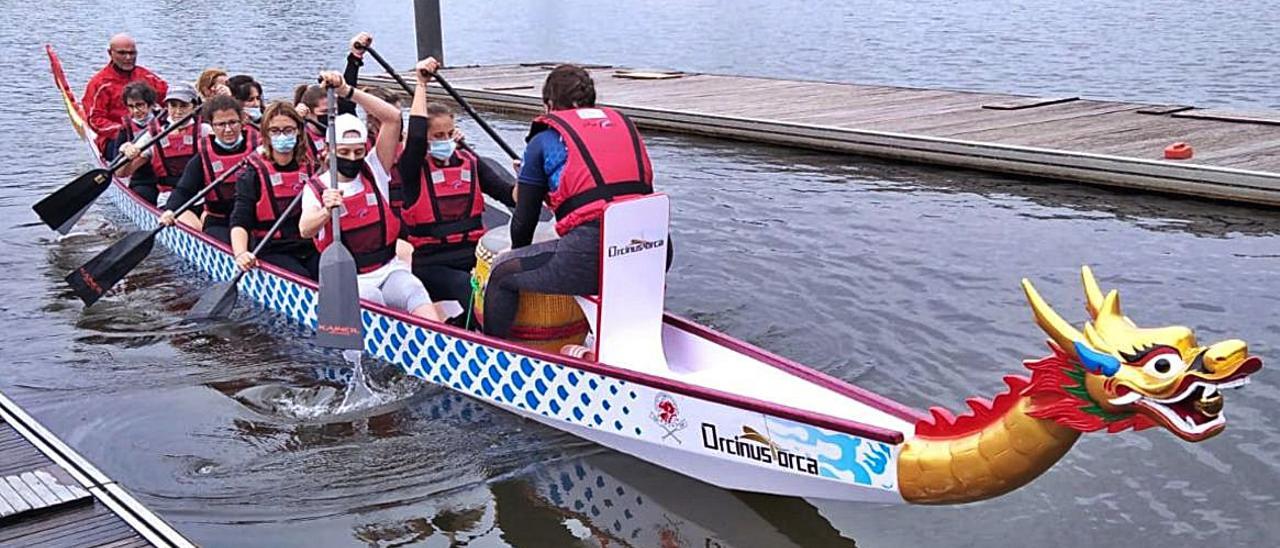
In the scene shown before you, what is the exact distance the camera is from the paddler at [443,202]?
6.60m

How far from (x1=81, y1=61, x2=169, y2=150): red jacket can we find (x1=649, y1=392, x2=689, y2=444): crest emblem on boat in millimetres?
7304

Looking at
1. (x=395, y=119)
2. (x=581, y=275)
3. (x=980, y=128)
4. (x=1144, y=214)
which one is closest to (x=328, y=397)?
(x=395, y=119)

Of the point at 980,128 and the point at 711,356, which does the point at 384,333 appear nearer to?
the point at 711,356

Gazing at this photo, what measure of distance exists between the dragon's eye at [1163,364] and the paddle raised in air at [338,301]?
3.80 metres

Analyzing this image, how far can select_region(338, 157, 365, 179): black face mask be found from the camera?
6484mm

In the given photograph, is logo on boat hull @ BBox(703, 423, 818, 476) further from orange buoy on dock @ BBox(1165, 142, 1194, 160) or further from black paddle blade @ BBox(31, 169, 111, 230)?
orange buoy on dock @ BBox(1165, 142, 1194, 160)

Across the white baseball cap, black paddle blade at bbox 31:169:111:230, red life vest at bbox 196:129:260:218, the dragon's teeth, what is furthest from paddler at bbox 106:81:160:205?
the dragon's teeth

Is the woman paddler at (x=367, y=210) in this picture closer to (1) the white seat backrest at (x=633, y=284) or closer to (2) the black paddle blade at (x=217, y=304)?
(2) the black paddle blade at (x=217, y=304)

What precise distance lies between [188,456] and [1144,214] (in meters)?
6.57

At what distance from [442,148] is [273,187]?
1.24 meters

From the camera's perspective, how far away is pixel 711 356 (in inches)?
218

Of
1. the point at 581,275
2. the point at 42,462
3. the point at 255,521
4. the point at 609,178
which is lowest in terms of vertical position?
the point at 255,521

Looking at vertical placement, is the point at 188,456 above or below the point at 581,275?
below

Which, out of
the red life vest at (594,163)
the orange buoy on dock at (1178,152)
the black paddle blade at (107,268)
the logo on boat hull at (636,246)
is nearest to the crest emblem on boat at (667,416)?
the logo on boat hull at (636,246)
